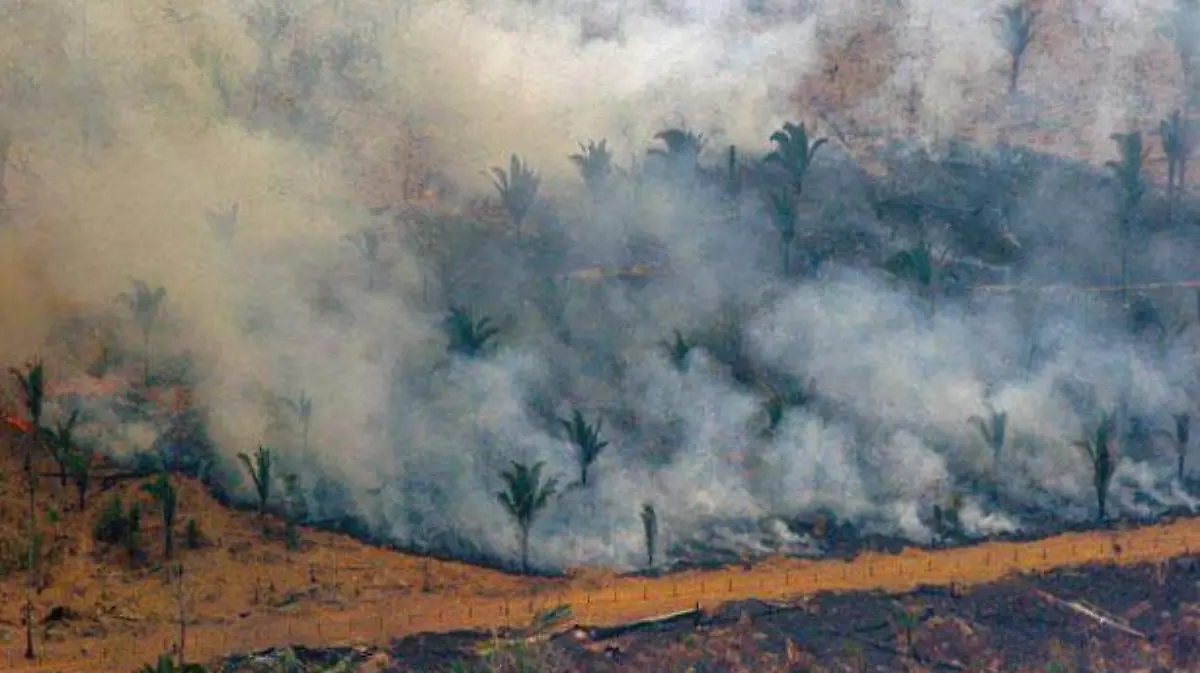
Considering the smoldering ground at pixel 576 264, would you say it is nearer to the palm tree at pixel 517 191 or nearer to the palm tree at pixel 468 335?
the palm tree at pixel 468 335

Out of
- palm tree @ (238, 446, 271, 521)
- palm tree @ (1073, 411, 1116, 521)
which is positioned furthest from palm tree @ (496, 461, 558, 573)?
palm tree @ (1073, 411, 1116, 521)

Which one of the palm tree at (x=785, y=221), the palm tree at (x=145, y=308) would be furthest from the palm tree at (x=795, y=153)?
the palm tree at (x=145, y=308)

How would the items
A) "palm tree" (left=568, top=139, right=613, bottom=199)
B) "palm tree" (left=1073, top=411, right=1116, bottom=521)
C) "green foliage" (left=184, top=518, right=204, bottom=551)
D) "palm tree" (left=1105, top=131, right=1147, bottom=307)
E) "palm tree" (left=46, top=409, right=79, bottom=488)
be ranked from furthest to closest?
"palm tree" (left=568, top=139, right=613, bottom=199) < "palm tree" (left=1105, top=131, right=1147, bottom=307) < "palm tree" (left=1073, top=411, right=1116, bottom=521) < "palm tree" (left=46, top=409, right=79, bottom=488) < "green foliage" (left=184, top=518, right=204, bottom=551)

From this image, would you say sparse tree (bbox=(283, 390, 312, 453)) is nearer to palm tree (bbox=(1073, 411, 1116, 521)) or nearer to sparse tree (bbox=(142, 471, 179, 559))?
sparse tree (bbox=(142, 471, 179, 559))

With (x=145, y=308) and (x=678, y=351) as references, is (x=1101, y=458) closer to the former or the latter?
(x=678, y=351)

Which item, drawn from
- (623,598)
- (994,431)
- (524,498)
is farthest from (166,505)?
(994,431)

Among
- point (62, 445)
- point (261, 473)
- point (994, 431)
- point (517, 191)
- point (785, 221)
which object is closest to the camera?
point (261, 473)

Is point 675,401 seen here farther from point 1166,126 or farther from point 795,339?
point 1166,126
